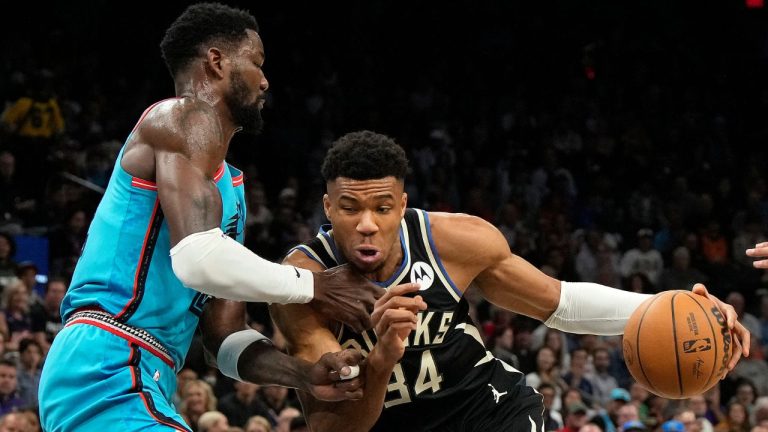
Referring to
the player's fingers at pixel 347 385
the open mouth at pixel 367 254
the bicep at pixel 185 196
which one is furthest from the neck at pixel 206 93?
the player's fingers at pixel 347 385

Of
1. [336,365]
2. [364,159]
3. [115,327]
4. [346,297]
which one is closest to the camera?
[115,327]

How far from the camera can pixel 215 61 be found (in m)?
3.61

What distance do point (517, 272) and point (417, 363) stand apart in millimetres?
550

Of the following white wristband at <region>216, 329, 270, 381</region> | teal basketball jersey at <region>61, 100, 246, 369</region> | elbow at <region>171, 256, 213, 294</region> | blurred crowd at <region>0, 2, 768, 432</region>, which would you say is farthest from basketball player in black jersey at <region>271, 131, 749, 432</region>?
blurred crowd at <region>0, 2, 768, 432</region>

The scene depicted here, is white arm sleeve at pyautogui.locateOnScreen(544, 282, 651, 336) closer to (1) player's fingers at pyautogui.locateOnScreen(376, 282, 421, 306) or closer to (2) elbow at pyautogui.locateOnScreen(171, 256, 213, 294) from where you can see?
(1) player's fingers at pyautogui.locateOnScreen(376, 282, 421, 306)

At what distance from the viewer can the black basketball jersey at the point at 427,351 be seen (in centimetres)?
396

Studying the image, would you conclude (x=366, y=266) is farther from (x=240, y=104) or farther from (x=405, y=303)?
(x=240, y=104)

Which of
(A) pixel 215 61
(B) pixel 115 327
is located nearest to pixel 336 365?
(B) pixel 115 327

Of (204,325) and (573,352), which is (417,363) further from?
(573,352)

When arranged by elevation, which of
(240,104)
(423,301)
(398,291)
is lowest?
(423,301)

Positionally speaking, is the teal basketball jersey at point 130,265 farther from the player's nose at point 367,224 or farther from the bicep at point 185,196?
the player's nose at point 367,224

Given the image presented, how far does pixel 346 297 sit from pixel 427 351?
48 cm

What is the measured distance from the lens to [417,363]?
397cm

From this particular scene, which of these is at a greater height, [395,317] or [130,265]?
[130,265]
